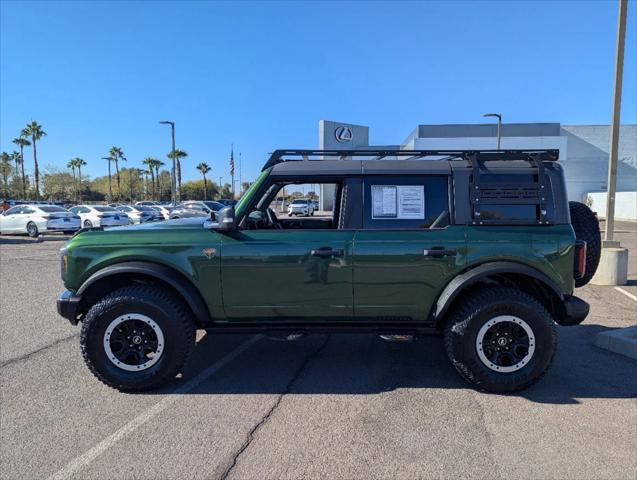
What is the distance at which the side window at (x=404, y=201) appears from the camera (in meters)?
3.75

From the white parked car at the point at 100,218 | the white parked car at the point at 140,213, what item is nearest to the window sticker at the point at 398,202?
the white parked car at the point at 100,218

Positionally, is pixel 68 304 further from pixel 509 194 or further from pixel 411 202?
pixel 509 194

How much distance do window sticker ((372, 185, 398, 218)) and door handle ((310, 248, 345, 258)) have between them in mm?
459

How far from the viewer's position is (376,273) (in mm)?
3676

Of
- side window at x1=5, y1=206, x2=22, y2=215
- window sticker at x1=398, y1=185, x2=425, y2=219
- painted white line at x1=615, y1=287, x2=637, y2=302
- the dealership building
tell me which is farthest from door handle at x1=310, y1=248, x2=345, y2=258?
the dealership building

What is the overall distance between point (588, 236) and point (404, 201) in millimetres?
1941

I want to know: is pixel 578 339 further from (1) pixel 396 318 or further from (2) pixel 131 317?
(2) pixel 131 317

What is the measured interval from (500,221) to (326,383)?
6.88 ft

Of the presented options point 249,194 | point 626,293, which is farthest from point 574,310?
point 626,293

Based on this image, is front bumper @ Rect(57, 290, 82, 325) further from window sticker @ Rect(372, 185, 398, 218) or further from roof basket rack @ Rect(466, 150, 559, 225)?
roof basket rack @ Rect(466, 150, 559, 225)

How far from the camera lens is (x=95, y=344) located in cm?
370

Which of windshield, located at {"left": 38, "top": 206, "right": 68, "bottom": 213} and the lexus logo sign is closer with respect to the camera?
windshield, located at {"left": 38, "top": 206, "right": 68, "bottom": 213}

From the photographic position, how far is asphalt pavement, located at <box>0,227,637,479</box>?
8.87 feet

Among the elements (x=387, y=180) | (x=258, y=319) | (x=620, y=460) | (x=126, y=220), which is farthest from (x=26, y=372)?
(x=126, y=220)
